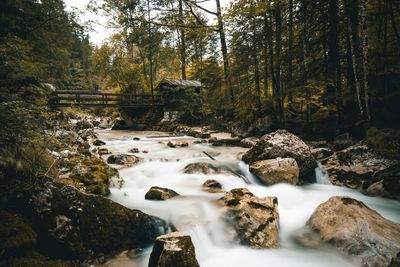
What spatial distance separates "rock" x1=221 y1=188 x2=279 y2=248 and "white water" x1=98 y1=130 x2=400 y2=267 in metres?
0.16

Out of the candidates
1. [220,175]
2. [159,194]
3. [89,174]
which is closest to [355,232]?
[159,194]

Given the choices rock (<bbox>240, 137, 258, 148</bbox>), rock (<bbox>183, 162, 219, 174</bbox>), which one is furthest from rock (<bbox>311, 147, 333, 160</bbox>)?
rock (<bbox>183, 162, 219, 174</bbox>)

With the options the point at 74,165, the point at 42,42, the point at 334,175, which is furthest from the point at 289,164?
the point at 42,42

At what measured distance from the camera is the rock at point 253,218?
4.86m

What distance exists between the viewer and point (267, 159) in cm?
884

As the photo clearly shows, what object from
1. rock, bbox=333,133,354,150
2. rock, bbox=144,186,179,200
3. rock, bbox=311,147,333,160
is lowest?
rock, bbox=144,186,179,200

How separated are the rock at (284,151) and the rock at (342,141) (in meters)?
2.21

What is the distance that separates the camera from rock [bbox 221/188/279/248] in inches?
191

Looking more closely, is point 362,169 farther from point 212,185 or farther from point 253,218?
point 253,218

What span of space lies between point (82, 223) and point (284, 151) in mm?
6175

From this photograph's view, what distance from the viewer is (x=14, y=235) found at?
3.59 meters

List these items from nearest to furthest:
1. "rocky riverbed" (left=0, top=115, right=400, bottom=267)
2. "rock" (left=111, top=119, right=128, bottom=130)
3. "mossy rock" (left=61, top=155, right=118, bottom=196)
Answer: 1. "rocky riverbed" (left=0, top=115, right=400, bottom=267)
2. "mossy rock" (left=61, top=155, right=118, bottom=196)
3. "rock" (left=111, top=119, right=128, bottom=130)

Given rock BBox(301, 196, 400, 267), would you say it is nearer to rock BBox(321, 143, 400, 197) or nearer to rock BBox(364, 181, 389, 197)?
rock BBox(364, 181, 389, 197)

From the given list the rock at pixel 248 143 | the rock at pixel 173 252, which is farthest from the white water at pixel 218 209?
the rock at pixel 248 143
